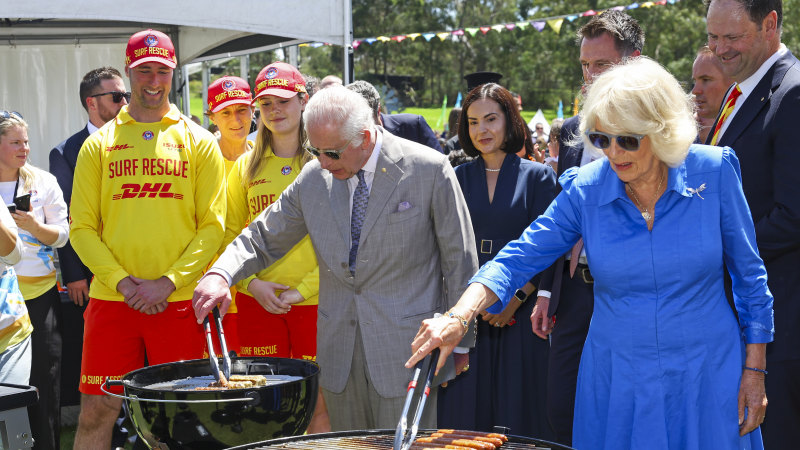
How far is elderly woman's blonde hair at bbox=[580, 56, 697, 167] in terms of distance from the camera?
2.60 metres

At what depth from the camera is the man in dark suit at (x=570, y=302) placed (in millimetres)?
3891

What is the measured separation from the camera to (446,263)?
11.4 ft

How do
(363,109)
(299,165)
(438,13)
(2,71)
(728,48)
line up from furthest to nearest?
(438,13), (2,71), (299,165), (728,48), (363,109)

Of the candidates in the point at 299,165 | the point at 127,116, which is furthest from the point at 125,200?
the point at 299,165

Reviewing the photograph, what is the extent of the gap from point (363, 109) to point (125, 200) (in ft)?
5.39

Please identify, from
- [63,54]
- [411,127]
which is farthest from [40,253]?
[63,54]

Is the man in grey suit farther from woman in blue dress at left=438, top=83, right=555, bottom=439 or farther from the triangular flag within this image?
the triangular flag

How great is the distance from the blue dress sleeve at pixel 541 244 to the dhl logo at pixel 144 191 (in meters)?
2.14

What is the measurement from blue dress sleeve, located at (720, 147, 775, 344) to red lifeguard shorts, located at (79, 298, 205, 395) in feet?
9.01

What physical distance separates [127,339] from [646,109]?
291cm

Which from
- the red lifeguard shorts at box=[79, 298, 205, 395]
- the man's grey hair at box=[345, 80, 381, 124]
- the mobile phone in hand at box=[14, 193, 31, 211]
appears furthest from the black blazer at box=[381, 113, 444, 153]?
the mobile phone in hand at box=[14, 193, 31, 211]

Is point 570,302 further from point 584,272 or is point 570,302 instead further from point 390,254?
point 390,254

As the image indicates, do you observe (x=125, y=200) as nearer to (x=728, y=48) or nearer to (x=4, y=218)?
(x=4, y=218)

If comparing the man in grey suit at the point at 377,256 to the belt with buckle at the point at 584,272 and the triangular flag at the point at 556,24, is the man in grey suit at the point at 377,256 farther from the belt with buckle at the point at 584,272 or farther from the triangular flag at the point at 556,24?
the triangular flag at the point at 556,24
